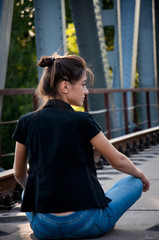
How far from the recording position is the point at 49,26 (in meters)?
7.22

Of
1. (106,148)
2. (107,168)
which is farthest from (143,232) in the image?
(107,168)

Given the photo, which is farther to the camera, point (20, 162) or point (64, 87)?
point (20, 162)

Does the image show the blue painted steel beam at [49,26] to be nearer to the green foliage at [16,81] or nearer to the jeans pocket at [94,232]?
the jeans pocket at [94,232]

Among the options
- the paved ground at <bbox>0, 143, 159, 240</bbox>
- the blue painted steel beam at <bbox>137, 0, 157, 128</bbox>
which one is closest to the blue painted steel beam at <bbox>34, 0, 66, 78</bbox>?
the paved ground at <bbox>0, 143, 159, 240</bbox>

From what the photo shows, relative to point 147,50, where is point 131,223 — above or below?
below

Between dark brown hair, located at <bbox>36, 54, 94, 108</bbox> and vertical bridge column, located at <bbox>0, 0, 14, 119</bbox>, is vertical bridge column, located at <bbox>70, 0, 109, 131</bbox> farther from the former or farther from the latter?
dark brown hair, located at <bbox>36, 54, 94, 108</bbox>

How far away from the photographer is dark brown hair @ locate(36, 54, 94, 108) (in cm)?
311

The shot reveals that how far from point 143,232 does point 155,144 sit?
21.4 ft

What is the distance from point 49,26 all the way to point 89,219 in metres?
4.50

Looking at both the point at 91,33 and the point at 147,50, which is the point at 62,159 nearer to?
the point at 91,33

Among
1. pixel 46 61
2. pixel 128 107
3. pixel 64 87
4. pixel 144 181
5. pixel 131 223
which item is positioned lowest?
pixel 131 223

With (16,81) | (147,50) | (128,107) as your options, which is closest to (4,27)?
(128,107)

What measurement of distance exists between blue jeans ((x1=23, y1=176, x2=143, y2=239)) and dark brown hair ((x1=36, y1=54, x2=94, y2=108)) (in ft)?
2.24

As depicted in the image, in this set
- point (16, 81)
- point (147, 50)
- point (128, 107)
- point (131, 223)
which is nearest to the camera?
point (131, 223)
